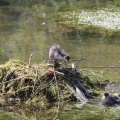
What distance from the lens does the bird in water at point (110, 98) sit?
27.3 ft

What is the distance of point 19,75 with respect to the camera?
912 centimetres

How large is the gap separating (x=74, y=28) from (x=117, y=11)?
11.4 ft

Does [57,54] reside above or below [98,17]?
below

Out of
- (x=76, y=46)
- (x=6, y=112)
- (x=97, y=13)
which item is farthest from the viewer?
(x=97, y=13)

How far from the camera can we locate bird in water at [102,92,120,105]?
8.34 m

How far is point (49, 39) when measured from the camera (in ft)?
47.9

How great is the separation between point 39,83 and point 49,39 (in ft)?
19.0

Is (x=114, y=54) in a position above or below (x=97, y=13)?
below

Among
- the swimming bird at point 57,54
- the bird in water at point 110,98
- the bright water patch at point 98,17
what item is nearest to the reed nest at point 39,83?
the swimming bird at point 57,54

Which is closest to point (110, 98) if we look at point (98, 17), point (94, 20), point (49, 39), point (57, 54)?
point (57, 54)

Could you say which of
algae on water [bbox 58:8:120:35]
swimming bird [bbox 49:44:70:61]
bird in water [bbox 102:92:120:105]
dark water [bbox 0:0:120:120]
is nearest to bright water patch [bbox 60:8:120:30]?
algae on water [bbox 58:8:120:35]

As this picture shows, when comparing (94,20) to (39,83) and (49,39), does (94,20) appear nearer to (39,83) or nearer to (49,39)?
(49,39)

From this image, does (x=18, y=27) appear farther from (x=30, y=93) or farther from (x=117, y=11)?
(x=30, y=93)

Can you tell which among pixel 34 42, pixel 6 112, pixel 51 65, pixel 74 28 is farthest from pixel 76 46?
pixel 6 112
